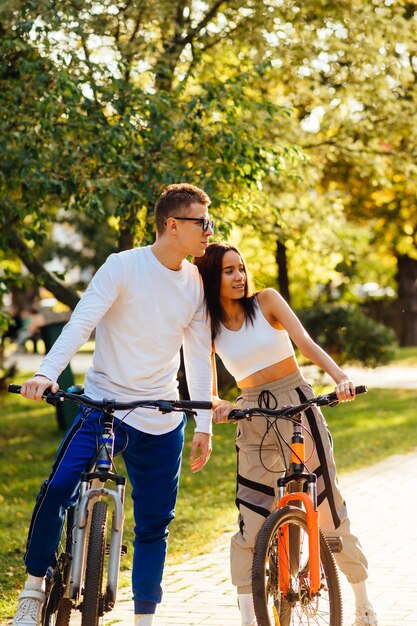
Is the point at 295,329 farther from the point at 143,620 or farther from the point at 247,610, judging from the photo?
the point at 143,620

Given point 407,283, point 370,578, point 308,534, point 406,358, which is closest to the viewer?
point 308,534

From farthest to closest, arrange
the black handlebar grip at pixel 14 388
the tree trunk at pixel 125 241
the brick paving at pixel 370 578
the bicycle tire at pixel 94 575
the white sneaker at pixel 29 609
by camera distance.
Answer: the tree trunk at pixel 125 241 → the brick paving at pixel 370 578 → the white sneaker at pixel 29 609 → the black handlebar grip at pixel 14 388 → the bicycle tire at pixel 94 575

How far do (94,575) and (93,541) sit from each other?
0.12 meters

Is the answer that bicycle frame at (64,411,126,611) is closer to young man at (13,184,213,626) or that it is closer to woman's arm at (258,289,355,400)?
young man at (13,184,213,626)

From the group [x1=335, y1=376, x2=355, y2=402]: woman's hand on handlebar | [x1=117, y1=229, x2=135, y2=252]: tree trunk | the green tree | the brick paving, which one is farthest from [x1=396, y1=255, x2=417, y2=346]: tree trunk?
[x1=335, y1=376, x2=355, y2=402]: woman's hand on handlebar

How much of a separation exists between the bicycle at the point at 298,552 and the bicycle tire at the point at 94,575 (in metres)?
0.62

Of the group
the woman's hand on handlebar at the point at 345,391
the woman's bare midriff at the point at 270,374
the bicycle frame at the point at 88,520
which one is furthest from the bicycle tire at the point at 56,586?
the woman's hand on handlebar at the point at 345,391

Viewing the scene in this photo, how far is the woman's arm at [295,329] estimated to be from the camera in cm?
490

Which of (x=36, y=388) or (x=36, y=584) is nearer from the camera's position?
(x=36, y=388)

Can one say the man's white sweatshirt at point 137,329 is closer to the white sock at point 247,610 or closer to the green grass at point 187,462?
the white sock at point 247,610

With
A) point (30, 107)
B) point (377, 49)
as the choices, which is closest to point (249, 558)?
point (30, 107)

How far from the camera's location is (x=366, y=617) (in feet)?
17.1

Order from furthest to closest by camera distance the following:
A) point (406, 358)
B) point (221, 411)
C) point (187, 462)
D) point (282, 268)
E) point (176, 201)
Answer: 1. point (406, 358)
2. point (282, 268)
3. point (187, 462)
4. point (176, 201)
5. point (221, 411)

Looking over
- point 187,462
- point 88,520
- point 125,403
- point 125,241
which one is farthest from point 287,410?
point 125,241
